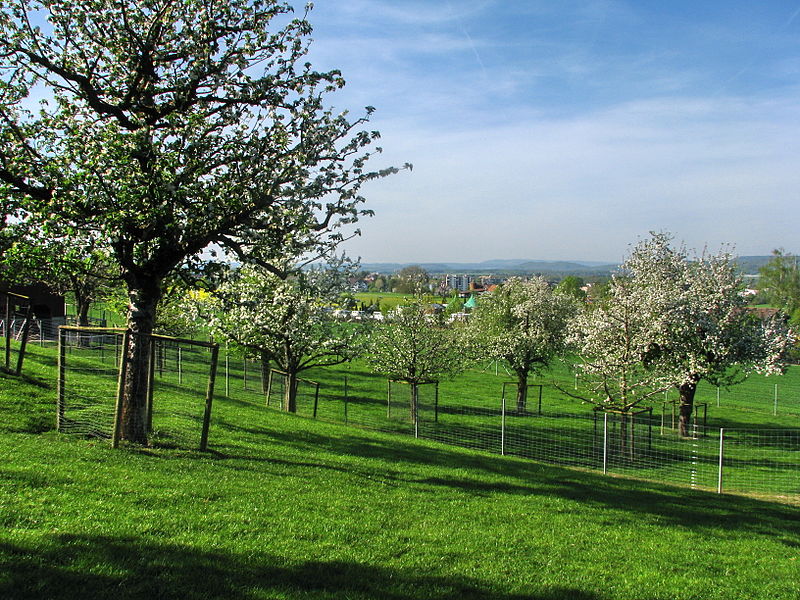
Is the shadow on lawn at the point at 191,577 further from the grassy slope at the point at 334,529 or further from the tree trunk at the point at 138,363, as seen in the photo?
the tree trunk at the point at 138,363

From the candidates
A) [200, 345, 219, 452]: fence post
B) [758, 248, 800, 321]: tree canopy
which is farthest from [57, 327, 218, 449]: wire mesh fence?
[758, 248, 800, 321]: tree canopy

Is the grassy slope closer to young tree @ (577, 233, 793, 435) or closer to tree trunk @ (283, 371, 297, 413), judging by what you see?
tree trunk @ (283, 371, 297, 413)

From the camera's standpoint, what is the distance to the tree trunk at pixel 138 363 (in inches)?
431

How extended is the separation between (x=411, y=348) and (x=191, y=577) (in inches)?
849

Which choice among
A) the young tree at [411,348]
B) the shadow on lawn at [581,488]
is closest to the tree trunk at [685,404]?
the young tree at [411,348]

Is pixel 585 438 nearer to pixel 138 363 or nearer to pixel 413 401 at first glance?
pixel 413 401

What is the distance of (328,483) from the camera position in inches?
398

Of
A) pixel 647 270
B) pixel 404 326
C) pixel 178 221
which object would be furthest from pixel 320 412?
pixel 178 221

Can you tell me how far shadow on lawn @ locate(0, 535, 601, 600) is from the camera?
204 inches

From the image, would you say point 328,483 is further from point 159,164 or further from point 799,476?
point 799,476

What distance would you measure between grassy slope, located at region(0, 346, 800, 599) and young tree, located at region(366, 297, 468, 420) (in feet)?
45.0

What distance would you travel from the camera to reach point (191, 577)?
222 inches

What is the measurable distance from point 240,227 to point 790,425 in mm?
32695

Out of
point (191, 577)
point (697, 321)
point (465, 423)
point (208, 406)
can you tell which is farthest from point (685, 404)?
point (191, 577)
